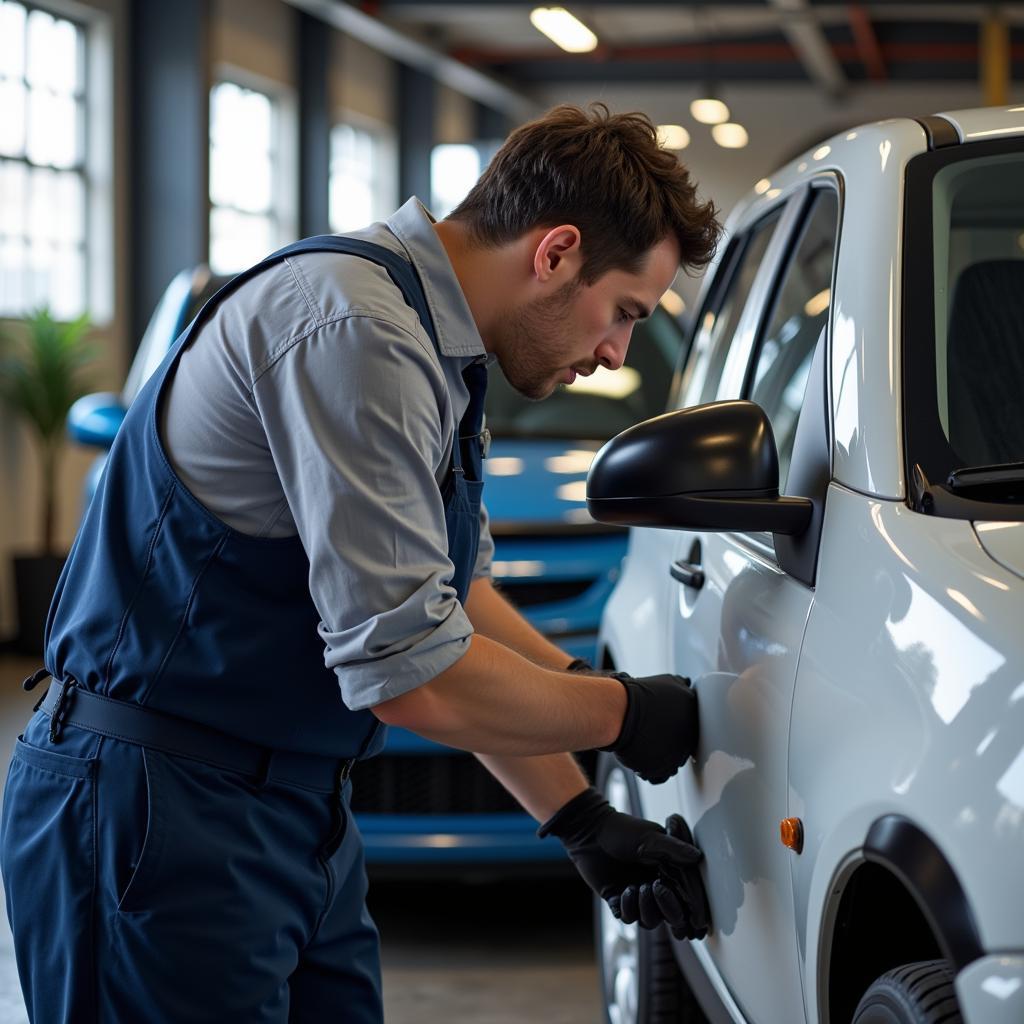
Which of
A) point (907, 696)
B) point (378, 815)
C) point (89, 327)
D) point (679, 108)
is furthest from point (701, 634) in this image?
point (679, 108)

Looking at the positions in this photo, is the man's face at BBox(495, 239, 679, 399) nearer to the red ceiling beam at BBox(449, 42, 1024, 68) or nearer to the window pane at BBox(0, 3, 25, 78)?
the window pane at BBox(0, 3, 25, 78)

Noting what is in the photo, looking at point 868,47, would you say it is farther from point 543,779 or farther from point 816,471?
point 816,471

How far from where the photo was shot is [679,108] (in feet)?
60.8

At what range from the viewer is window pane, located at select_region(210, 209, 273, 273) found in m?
12.3

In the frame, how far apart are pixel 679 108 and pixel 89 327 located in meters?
10.5

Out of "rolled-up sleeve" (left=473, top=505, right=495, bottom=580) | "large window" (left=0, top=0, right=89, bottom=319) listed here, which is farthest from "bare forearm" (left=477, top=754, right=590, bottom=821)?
"large window" (left=0, top=0, right=89, bottom=319)

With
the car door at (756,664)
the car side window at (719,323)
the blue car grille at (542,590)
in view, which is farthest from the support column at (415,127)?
the car door at (756,664)

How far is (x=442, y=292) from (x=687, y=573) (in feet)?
2.40

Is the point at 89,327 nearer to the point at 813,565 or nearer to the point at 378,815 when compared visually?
the point at 378,815

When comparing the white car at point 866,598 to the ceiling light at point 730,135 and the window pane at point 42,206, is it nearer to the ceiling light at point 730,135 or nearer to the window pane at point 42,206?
the window pane at point 42,206

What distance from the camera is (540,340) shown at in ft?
5.74

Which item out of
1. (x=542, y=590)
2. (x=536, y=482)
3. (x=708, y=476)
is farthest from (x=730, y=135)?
(x=708, y=476)

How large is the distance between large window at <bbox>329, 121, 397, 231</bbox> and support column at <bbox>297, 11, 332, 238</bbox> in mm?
387

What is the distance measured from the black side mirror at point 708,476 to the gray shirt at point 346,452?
0.82 ft
